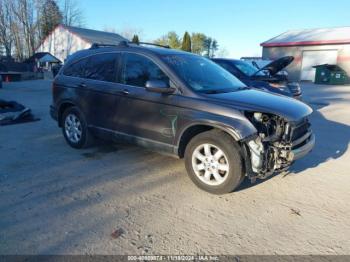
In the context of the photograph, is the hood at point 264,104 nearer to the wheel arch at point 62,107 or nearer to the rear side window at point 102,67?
the rear side window at point 102,67

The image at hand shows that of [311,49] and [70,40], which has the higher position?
[70,40]

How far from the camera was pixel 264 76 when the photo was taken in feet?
29.8

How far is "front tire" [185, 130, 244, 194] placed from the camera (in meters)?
3.78

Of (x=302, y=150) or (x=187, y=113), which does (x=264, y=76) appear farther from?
(x=187, y=113)

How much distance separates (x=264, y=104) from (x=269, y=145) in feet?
1.72

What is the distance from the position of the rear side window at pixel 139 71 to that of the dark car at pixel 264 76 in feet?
14.3

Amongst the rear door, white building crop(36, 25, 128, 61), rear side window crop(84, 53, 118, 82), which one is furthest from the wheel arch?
white building crop(36, 25, 128, 61)

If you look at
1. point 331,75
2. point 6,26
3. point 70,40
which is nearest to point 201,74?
point 331,75

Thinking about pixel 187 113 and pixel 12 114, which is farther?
pixel 12 114

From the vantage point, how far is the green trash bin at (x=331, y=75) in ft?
85.3

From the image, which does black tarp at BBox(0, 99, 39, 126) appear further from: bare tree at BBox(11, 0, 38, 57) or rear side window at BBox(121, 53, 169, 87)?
bare tree at BBox(11, 0, 38, 57)

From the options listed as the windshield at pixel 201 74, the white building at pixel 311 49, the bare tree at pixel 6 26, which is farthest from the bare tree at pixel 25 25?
the windshield at pixel 201 74

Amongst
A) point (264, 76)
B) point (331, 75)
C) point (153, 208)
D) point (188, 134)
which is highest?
point (331, 75)

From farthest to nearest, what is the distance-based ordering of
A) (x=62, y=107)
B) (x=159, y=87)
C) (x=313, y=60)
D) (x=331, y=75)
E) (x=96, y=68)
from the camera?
1. (x=313, y=60)
2. (x=331, y=75)
3. (x=62, y=107)
4. (x=96, y=68)
5. (x=159, y=87)
